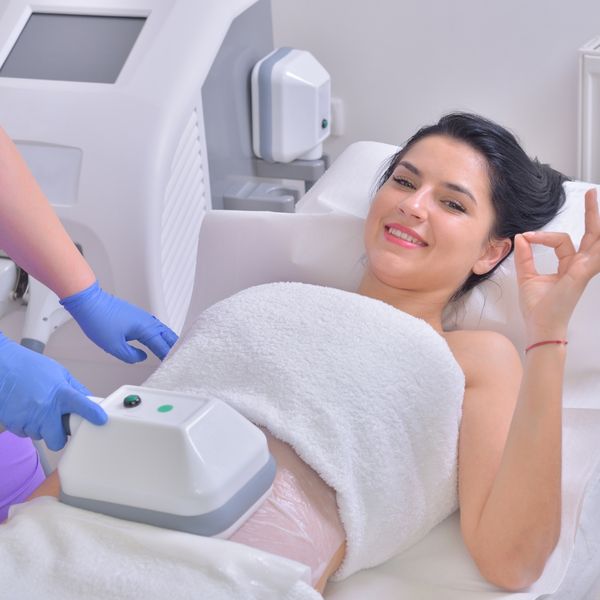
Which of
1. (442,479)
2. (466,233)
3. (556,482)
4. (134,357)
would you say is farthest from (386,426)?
(134,357)

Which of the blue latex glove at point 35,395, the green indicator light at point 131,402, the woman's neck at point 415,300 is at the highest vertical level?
the green indicator light at point 131,402

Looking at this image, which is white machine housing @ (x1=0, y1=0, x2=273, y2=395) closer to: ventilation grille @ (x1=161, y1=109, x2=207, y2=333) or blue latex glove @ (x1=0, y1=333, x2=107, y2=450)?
ventilation grille @ (x1=161, y1=109, x2=207, y2=333)

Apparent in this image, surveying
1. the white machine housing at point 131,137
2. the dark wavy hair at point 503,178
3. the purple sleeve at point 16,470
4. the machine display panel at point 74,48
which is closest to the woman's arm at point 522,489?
the dark wavy hair at point 503,178

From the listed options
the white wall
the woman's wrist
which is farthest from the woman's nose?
the white wall

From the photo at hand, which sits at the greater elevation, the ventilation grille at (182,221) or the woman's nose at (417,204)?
the woman's nose at (417,204)

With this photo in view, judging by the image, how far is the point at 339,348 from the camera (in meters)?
1.57

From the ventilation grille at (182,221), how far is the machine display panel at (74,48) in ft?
0.69

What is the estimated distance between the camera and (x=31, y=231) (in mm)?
1722

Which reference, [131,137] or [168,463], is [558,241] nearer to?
[168,463]

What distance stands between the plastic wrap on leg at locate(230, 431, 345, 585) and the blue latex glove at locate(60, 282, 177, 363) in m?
0.40

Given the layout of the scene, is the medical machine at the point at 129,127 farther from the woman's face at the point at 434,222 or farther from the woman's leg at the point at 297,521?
the woman's leg at the point at 297,521

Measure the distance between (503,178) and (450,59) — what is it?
1.24m

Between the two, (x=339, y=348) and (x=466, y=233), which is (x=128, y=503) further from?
(x=466, y=233)

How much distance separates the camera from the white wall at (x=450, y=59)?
280cm
